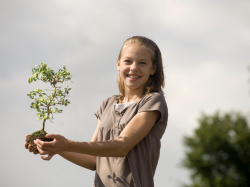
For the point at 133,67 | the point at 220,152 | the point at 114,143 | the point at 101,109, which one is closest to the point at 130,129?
the point at 114,143

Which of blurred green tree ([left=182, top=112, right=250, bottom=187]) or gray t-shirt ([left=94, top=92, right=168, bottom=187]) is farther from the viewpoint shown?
blurred green tree ([left=182, top=112, right=250, bottom=187])

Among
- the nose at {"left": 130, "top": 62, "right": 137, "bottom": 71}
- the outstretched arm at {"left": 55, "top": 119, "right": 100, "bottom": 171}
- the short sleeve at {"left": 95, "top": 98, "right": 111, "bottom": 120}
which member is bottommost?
the outstretched arm at {"left": 55, "top": 119, "right": 100, "bottom": 171}

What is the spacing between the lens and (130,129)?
3.16 meters

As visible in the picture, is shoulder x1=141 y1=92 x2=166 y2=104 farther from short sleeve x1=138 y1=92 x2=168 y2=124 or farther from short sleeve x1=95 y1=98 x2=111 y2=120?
short sleeve x1=95 y1=98 x2=111 y2=120

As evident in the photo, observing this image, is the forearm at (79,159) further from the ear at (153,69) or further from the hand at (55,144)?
the ear at (153,69)

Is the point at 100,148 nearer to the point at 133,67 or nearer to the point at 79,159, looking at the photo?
the point at 79,159

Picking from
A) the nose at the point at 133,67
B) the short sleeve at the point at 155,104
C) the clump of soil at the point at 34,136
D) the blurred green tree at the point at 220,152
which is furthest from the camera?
the blurred green tree at the point at 220,152

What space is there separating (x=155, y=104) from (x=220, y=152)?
26.5 m

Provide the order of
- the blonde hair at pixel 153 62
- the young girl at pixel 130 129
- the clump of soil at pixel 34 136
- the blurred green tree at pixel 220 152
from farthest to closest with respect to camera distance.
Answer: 1. the blurred green tree at pixel 220 152
2. the blonde hair at pixel 153 62
3. the clump of soil at pixel 34 136
4. the young girl at pixel 130 129

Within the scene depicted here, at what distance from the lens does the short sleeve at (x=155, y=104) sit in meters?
3.34

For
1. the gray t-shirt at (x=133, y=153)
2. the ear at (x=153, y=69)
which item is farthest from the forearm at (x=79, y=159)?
the ear at (x=153, y=69)

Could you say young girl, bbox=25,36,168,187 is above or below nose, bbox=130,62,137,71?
below

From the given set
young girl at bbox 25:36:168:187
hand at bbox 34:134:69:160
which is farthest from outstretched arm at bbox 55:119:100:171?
hand at bbox 34:134:69:160

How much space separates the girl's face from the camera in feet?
12.1
